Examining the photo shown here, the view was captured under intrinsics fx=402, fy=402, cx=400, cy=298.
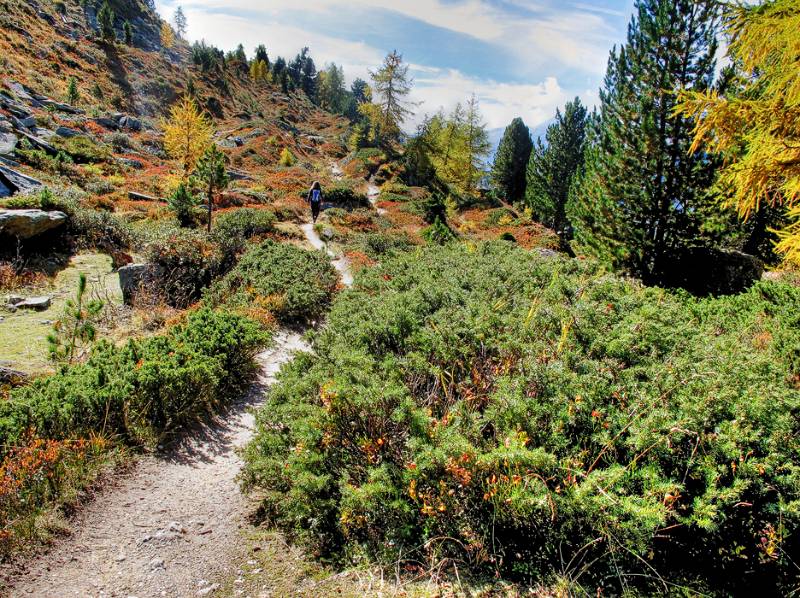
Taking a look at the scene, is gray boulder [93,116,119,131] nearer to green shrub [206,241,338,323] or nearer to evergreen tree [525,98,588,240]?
green shrub [206,241,338,323]

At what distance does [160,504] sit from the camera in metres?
4.81

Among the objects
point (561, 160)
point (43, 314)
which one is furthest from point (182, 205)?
point (561, 160)

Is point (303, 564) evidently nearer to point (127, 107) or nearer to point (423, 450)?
point (423, 450)

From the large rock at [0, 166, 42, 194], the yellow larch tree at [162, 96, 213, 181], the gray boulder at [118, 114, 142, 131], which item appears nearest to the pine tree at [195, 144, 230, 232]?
the large rock at [0, 166, 42, 194]

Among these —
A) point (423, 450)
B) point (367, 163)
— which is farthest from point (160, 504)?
point (367, 163)

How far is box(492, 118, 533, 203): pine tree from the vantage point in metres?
48.9

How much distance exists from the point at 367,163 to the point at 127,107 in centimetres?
2945

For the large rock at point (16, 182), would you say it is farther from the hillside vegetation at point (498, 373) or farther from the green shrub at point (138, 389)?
the green shrub at point (138, 389)

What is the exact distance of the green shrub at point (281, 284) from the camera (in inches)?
429

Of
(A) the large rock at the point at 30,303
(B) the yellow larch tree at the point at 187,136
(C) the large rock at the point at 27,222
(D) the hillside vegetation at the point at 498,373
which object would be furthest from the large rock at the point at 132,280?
(B) the yellow larch tree at the point at 187,136

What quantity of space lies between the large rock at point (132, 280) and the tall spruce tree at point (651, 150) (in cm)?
1509

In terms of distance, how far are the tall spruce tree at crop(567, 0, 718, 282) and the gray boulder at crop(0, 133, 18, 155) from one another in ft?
89.8

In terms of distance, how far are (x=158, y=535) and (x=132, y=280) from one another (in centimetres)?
855

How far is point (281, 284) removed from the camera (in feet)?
37.6
